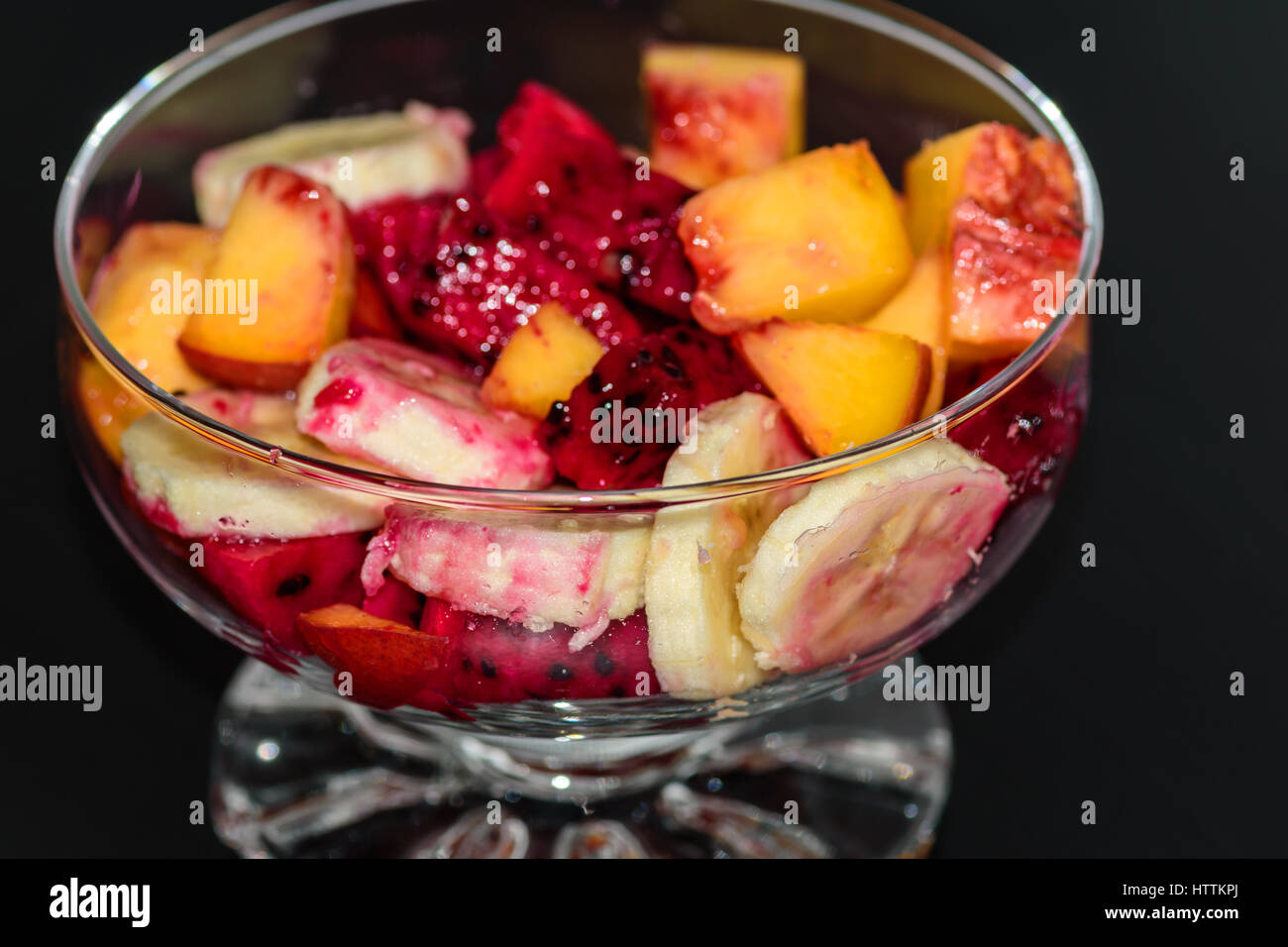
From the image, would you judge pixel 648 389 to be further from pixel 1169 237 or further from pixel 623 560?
pixel 1169 237

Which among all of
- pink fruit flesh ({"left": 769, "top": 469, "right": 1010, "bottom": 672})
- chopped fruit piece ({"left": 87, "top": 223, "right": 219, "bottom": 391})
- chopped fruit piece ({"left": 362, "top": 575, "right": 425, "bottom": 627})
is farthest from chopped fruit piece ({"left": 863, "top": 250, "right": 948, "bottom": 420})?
chopped fruit piece ({"left": 87, "top": 223, "right": 219, "bottom": 391})

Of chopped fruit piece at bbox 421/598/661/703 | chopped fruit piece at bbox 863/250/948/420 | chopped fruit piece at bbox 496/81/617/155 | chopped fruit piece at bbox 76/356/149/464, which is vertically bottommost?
chopped fruit piece at bbox 421/598/661/703

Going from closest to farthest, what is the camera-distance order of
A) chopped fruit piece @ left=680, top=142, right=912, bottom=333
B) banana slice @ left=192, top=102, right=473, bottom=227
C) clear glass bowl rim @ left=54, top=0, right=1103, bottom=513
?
1. clear glass bowl rim @ left=54, top=0, right=1103, bottom=513
2. chopped fruit piece @ left=680, top=142, right=912, bottom=333
3. banana slice @ left=192, top=102, right=473, bottom=227

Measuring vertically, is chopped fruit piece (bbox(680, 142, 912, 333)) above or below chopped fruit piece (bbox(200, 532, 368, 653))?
above

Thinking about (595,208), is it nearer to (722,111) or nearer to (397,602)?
(722,111)

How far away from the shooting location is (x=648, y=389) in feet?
2.87

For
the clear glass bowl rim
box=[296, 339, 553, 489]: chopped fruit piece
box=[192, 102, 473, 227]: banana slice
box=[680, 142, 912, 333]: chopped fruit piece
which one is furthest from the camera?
box=[192, 102, 473, 227]: banana slice

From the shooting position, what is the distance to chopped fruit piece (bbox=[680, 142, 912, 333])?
96cm

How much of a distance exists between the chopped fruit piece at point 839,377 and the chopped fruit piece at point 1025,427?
0.05 metres

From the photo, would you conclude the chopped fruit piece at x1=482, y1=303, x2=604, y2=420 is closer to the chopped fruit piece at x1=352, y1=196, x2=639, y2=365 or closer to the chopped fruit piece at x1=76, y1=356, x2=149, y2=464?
the chopped fruit piece at x1=352, y1=196, x2=639, y2=365

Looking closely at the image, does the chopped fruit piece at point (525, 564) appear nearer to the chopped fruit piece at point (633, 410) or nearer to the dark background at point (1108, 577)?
the chopped fruit piece at point (633, 410)

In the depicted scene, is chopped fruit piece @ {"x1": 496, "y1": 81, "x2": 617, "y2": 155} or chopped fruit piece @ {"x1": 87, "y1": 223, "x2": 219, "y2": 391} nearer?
chopped fruit piece @ {"x1": 87, "y1": 223, "x2": 219, "y2": 391}

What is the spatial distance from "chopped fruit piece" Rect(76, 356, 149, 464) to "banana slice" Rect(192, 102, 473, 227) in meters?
0.20

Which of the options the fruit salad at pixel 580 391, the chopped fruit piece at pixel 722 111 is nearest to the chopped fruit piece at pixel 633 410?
the fruit salad at pixel 580 391
